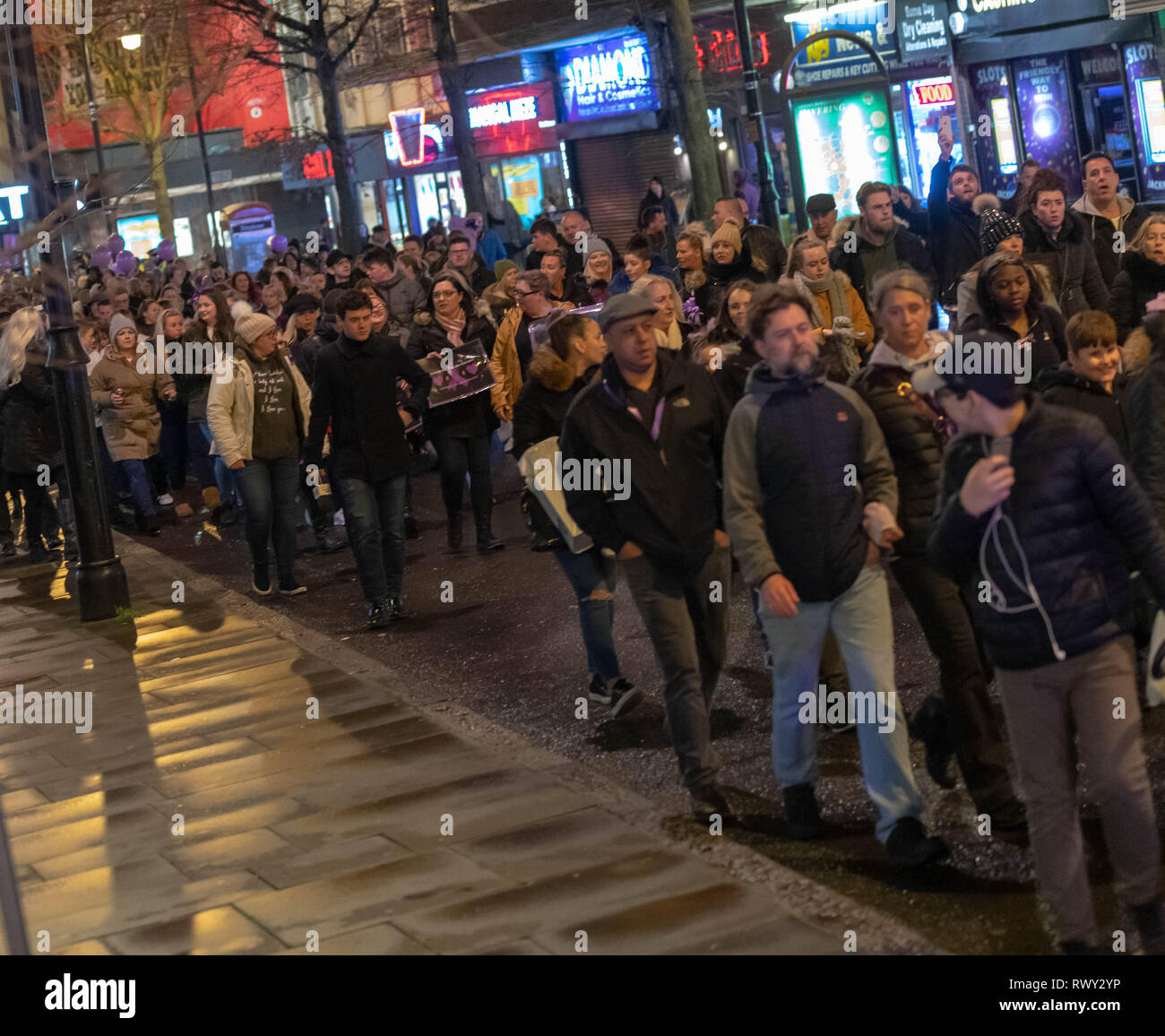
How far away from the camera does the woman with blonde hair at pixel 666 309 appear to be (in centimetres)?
870

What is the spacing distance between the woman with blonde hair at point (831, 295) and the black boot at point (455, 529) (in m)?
3.40

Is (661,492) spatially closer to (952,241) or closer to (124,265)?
(952,241)

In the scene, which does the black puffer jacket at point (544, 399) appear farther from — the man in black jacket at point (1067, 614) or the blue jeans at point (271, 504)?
the blue jeans at point (271, 504)

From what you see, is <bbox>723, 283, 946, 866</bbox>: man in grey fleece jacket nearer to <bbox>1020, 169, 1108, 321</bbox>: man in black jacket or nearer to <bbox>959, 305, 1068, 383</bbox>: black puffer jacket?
<bbox>959, 305, 1068, 383</bbox>: black puffer jacket

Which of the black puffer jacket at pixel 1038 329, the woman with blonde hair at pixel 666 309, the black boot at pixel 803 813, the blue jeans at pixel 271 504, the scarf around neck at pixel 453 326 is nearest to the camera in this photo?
the black boot at pixel 803 813

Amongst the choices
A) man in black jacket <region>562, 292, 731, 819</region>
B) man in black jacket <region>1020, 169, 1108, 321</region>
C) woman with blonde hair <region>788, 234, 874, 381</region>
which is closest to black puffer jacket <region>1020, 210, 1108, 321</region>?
man in black jacket <region>1020, 169, 1108, 321</region>

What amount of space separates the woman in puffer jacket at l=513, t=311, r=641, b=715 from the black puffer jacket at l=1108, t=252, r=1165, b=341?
3040mm

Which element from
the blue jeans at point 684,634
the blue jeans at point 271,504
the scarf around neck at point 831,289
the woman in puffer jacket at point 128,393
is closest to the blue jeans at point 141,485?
the woman in puffer jacket at point 128,393

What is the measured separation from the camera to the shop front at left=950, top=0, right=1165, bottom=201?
21.2m

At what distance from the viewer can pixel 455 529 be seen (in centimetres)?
1230

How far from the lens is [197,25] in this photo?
31.2 m

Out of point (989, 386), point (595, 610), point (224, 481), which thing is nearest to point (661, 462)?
point (595, 610)

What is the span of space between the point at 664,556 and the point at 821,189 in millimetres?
13035

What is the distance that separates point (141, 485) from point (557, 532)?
8482 millimetres
